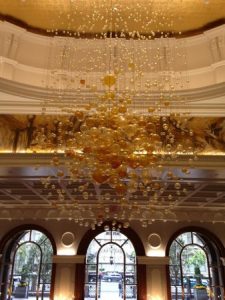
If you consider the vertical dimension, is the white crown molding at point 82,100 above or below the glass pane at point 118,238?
above

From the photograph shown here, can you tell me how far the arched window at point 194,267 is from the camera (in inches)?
575

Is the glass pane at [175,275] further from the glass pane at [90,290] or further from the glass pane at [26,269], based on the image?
→ the glass pane at [26,269]

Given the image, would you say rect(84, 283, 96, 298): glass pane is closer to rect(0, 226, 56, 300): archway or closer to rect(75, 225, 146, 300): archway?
rect(75, 225, 146, 300): archway

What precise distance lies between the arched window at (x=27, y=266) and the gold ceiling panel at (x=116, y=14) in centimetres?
981

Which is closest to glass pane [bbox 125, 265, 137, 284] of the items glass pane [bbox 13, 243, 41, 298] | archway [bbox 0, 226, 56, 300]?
archway [bbox 0, 226, 56, 300]

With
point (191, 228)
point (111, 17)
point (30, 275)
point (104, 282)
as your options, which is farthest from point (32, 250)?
point (111, 17)

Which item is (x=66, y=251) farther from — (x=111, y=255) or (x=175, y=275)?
(x=175, y=275)

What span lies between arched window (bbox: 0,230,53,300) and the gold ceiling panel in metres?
9.81

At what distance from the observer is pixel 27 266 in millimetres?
15172

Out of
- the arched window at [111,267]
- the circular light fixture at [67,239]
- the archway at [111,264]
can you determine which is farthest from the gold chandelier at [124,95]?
the arched window at [111,267]

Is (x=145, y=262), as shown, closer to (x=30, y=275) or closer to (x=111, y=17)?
(x=30, y=275)

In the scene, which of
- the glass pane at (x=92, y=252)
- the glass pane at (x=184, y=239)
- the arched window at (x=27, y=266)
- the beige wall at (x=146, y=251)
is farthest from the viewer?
the glass pane at (x=184, y=239)

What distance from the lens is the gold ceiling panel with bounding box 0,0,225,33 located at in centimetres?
733

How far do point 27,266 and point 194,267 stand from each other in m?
7.15
